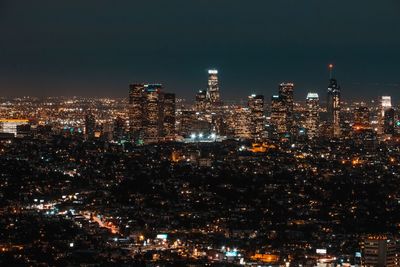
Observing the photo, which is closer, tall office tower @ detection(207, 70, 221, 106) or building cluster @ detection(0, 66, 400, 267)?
building cluster @ detection(0, 66, 400, 267)

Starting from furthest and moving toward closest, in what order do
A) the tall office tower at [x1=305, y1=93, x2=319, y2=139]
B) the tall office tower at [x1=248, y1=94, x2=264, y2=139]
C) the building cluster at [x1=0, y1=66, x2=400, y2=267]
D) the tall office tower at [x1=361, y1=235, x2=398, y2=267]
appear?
the tall office tower at [x1=248, y1=94, x2=264, y2=139]
the tall office tower at [x1=305, y1=93, x2=319, y2=139]
the building cluster at [x1=0, y1=66, x2=400, y2=267]
the tall office tower at [x1=361, y1=235, x2=398, y2=267]

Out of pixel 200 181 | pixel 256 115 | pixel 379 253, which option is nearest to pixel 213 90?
pixel 256 115

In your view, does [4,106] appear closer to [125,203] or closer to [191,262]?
[125,203]

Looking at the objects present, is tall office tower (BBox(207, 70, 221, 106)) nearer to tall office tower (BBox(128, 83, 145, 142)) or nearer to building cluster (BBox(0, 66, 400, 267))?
building cluster (BBox(0, 66, 400, 267))

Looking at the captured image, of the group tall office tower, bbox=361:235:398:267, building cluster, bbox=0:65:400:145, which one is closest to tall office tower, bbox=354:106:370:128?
building cluster, bbox=0:65:400:145

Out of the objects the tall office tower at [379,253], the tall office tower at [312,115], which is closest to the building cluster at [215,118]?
the tall office tower at [312,115]

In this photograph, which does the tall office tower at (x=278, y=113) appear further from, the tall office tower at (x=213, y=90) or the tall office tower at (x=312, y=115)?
the tall office tower at (x=213, y=90)
